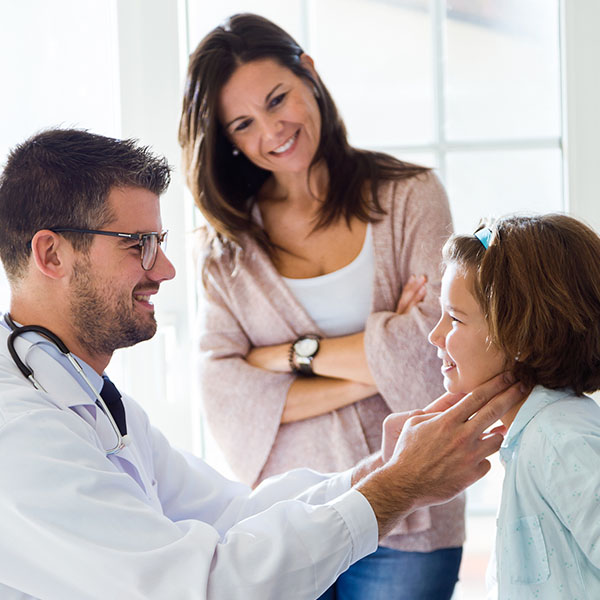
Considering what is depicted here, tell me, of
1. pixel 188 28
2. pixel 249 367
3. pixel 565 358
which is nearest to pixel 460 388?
pixel 565 358

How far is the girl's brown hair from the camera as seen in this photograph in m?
1.37

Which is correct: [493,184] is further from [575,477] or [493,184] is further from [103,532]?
[103,532]

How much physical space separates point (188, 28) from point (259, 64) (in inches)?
22.8

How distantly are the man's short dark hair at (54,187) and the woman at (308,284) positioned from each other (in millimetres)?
524

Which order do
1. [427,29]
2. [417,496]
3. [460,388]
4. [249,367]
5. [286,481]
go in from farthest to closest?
[427,29] → [249,367] → [286,481] → [460,388] → [417,496]

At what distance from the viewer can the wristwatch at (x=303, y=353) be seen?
1789 millimetres

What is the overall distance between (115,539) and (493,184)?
5.10ft

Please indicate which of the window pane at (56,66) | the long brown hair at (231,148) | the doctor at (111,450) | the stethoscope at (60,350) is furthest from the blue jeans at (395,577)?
the window pane at (56,66)

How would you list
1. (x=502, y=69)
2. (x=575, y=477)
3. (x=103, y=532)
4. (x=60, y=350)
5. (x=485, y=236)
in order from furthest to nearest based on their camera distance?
1. (x=502, y=69)
2. (x=485, y=236)
3. (x=60, y=350)
4. (x=575, y=477)
5. (x=103, y=532)

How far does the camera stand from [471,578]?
2512mm

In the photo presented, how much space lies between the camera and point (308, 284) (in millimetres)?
1834

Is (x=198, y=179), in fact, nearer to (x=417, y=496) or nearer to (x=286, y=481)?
(x=286, y=481)

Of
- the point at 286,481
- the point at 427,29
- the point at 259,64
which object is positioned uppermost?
the point at 427,29

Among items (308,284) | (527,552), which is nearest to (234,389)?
(308,284)
